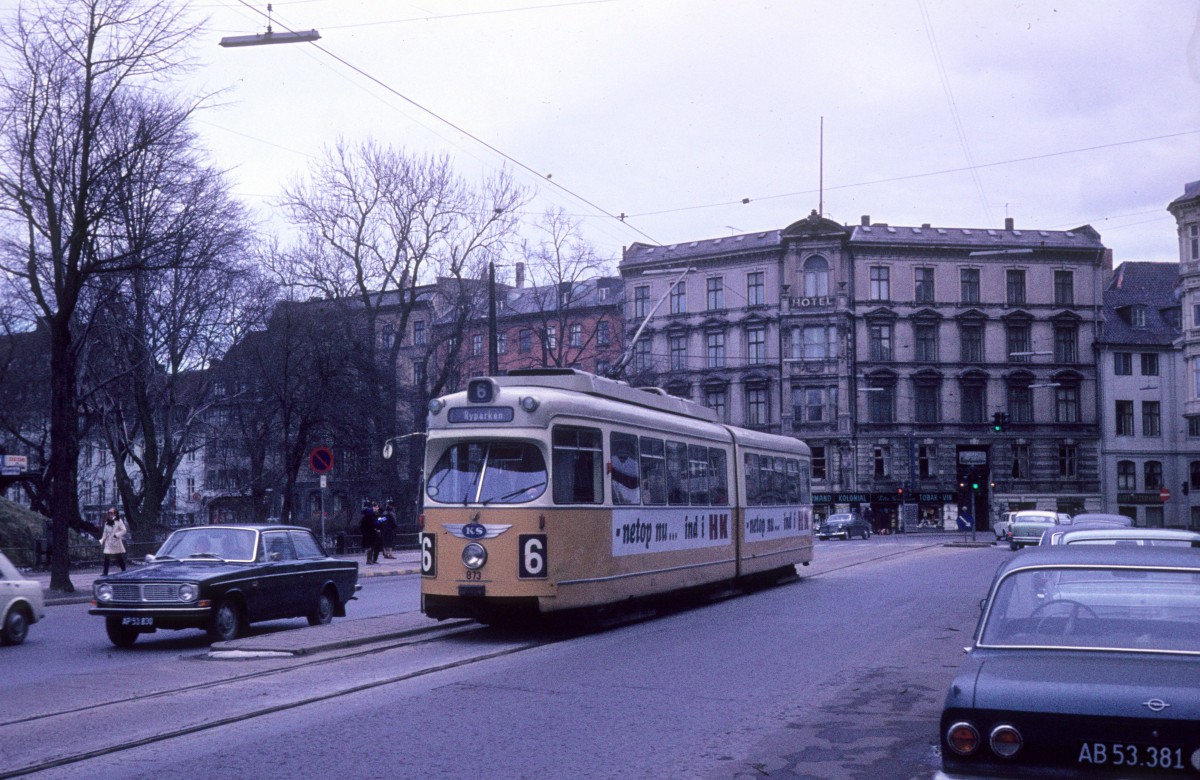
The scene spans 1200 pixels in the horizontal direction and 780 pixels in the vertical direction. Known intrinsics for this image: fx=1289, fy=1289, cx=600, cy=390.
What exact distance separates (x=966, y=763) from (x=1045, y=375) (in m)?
71.0

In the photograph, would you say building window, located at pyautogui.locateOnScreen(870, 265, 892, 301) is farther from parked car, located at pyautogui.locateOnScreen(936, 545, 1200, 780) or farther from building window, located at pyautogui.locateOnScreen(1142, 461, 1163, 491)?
parked car, located at pyautogui.locateOnScreen(936, 545, 1200, 780)

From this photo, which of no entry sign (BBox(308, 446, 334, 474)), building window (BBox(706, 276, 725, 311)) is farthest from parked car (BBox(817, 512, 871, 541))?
no entry sign (BBox(308, 446, 334, 474))

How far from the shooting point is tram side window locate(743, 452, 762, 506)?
2328 centimetres

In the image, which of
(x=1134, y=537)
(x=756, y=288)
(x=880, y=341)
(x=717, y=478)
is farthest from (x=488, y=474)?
(x=880, y=341)

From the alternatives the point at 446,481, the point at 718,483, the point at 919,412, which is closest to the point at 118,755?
the point at 446,481

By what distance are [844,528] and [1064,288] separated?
72.8 ft

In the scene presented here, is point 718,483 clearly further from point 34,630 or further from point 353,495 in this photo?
point 353,495

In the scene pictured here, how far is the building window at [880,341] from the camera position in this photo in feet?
234

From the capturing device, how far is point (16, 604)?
53.3 ft

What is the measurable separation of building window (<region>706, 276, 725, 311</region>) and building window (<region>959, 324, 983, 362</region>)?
13.5 m

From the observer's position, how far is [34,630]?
18453 mm

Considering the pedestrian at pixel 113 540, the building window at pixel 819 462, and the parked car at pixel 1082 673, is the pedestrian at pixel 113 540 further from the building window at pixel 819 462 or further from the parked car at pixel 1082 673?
the building window at pixel 819 462

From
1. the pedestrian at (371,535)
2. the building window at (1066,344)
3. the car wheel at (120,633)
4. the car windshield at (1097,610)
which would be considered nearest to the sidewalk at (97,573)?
the pedestrian at (371,535)

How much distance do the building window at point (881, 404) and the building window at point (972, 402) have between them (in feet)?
13.3
